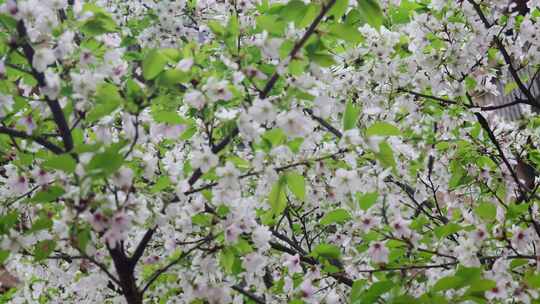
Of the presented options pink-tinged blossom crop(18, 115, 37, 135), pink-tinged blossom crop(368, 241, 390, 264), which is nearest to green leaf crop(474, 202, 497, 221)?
pink-tinged blossom crop(368, 241, 390, 264)

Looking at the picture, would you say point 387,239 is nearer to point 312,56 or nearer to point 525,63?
point 312,56

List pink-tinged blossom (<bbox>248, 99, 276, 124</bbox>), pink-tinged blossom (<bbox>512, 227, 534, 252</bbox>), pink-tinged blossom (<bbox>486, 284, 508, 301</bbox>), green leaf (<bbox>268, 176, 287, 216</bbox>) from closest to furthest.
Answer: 1. pink-tinged blossom (<bbox>248, 99, 276, 124</bbox>)
2. green leaf (<bbox>268, 176, 287, 216</bbox>)
3. pink-tinged blossom (<bbox>486, 284, 508, 301</bbox>)
4. pink-tinged blossom (<bbox>512, 227, 534, 252</bbox>)

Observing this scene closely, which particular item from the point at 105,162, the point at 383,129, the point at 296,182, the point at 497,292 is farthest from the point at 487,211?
the point at 105,162

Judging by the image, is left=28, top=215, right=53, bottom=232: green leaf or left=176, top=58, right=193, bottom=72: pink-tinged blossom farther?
left=28, top=215, right=53, bottom=232: green leaf

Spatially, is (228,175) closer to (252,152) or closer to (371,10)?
(252,152)

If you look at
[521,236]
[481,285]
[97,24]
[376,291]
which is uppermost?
[97,24]

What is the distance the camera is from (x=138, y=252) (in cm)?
272

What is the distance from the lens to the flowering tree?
216 cm

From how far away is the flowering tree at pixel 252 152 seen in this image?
2.16 metres

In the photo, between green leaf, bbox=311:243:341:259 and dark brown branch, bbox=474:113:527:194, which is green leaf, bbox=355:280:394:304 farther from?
dark brown branch, bbox=474:113:527:194

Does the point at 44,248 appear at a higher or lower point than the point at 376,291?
higher

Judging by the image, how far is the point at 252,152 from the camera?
9.80ft

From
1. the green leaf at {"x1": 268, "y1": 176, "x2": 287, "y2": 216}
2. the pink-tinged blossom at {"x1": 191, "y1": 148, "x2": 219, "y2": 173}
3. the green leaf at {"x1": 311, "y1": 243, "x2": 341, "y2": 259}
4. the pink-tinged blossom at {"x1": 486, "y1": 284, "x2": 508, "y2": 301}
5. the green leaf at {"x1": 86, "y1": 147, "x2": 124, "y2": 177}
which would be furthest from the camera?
the green leaf at {"x1": 311, "y1": 243, "x2": 341, "y2": 259}

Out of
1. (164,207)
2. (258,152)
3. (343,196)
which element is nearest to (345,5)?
(258,152)
